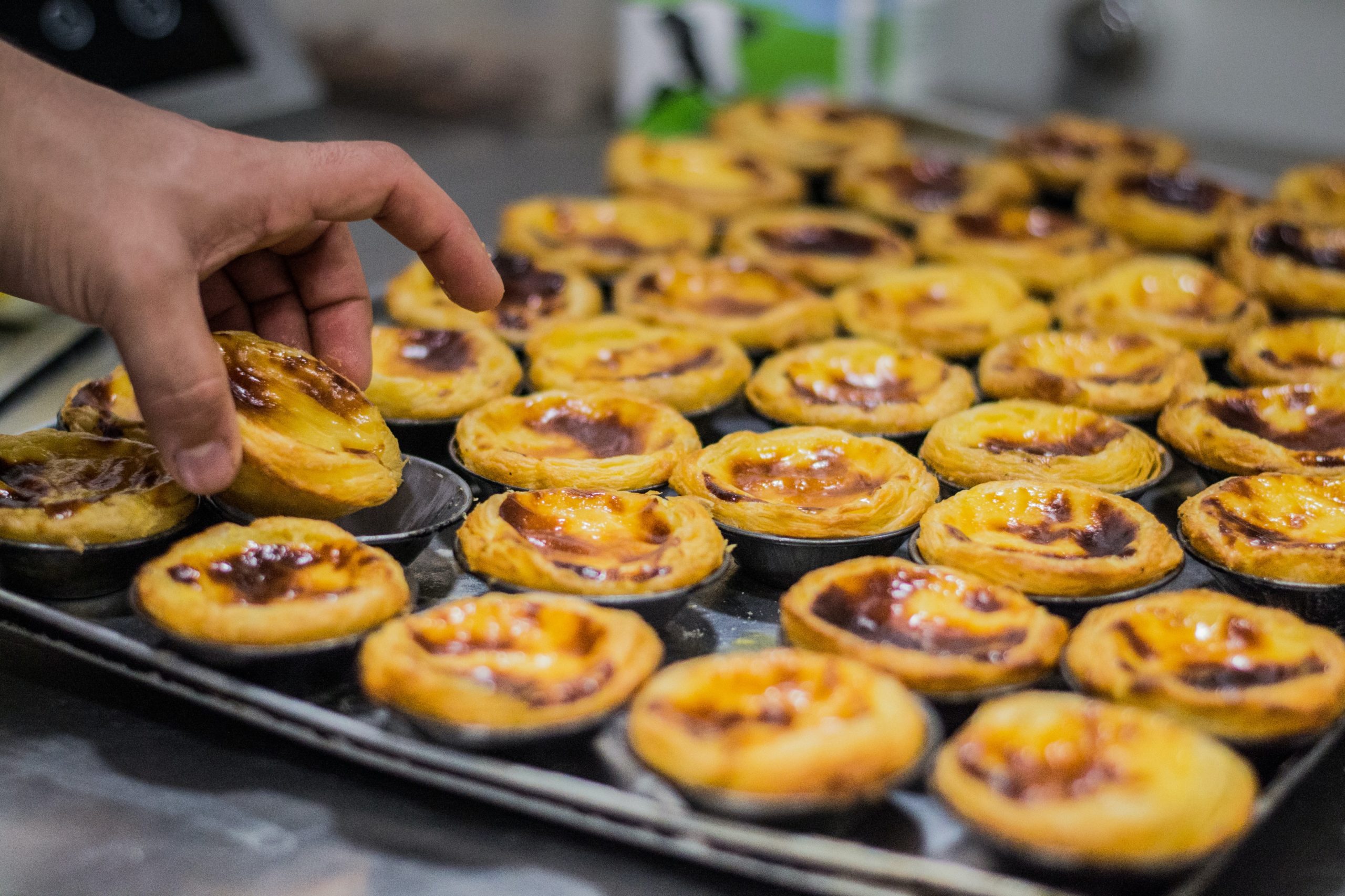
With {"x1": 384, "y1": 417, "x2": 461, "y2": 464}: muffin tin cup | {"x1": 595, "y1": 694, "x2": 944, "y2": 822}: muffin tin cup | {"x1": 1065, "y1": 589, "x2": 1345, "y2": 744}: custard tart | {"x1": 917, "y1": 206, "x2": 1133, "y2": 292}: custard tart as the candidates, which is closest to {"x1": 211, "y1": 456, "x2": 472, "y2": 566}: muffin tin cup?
{"x1": 384, "y1": 417, "x2": 461, "y2": 464}: muffin tin cup

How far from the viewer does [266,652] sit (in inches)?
84.5

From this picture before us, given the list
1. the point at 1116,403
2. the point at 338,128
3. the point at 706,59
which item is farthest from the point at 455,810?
the point at 706,59

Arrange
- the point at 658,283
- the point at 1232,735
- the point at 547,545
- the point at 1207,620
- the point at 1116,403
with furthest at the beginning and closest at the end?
the point at 658,283, the point at 1116,403, the point at 547,545, the point at 1207,620, the point at 1232,735

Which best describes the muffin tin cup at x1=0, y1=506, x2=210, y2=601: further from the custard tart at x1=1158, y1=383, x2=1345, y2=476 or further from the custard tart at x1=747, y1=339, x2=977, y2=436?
the custard tart at x1=1158, y1=383, x2=1345, y2=476

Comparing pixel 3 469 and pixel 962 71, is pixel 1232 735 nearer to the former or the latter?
pixel 3 469

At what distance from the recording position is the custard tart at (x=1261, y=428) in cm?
302

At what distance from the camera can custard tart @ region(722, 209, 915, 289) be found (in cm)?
442

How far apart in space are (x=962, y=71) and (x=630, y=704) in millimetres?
6783

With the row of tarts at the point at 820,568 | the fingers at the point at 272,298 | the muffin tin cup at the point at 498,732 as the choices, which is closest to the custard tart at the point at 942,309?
the row of tarts at the point at 820,568

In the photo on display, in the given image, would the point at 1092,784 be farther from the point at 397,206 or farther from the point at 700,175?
the point at 700,175

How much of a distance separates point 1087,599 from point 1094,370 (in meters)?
1.40

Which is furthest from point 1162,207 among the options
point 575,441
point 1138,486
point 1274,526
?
point 575,441

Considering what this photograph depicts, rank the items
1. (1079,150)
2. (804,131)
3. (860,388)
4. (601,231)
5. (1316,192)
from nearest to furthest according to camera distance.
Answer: (860,388)
(601,231)
(1316,192)
(1079,150)
(804,131)

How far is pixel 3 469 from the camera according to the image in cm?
266
